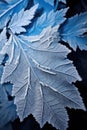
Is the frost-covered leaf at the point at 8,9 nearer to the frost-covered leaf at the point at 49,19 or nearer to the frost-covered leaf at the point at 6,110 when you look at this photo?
the frost-covered leaf at the point at 49,19

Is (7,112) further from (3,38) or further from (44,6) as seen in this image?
(44,6)

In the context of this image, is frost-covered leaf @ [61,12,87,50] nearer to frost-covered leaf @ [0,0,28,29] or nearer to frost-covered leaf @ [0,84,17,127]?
frost-covered leaf @ [0,0,28,29]

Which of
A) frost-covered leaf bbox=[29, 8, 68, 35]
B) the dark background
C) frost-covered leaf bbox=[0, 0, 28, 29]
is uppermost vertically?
frost-covered leaf bbox=[0, 0, 28, 29]

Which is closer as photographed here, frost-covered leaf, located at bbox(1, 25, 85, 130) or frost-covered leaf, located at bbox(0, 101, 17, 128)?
frost-covered leaf, located at bbox(1, 25, 85, 130)

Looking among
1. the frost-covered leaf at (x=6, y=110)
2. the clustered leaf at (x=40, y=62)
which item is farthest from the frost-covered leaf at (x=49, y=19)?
the frost-covered leaf at (x=6, y=110)

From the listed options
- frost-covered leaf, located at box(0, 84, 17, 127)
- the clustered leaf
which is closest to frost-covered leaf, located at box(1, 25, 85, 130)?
the clustered leaf

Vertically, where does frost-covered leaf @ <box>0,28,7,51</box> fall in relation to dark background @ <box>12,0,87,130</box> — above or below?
above
